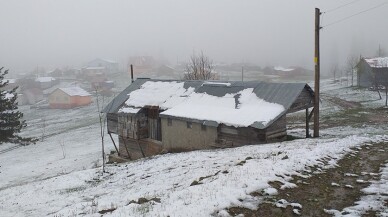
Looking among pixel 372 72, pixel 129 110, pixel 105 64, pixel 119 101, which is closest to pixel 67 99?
pixel 119 101

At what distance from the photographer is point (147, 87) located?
1288 inches

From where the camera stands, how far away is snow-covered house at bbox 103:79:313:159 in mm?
22891

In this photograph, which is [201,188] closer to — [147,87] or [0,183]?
[147,87]

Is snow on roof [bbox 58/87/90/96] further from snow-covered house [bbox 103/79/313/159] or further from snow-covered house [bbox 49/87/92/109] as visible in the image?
snow-covered house [bbox 103/79/313/159]

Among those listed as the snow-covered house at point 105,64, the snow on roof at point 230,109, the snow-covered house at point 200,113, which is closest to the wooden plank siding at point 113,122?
the snow-covered house at point 200,113

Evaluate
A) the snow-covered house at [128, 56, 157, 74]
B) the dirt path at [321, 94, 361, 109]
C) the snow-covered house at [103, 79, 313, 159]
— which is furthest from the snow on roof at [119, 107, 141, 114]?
the snow-covered house at [128, 56, 157, 74]

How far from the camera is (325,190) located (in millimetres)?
10969

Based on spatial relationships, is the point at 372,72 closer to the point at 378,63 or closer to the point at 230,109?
the point at 378,63

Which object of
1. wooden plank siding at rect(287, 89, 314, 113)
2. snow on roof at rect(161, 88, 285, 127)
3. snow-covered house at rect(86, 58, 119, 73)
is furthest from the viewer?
snow-covered house at rect(86, 58, 119, 73)

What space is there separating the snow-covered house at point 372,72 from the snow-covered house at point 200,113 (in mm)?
41932

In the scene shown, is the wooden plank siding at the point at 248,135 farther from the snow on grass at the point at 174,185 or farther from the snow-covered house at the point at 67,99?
the snow-covered house at the point at 67,99

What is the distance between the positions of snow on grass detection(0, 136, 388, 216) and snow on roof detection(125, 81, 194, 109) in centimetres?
851

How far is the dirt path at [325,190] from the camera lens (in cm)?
918

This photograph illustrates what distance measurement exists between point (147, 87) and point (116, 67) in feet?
454
